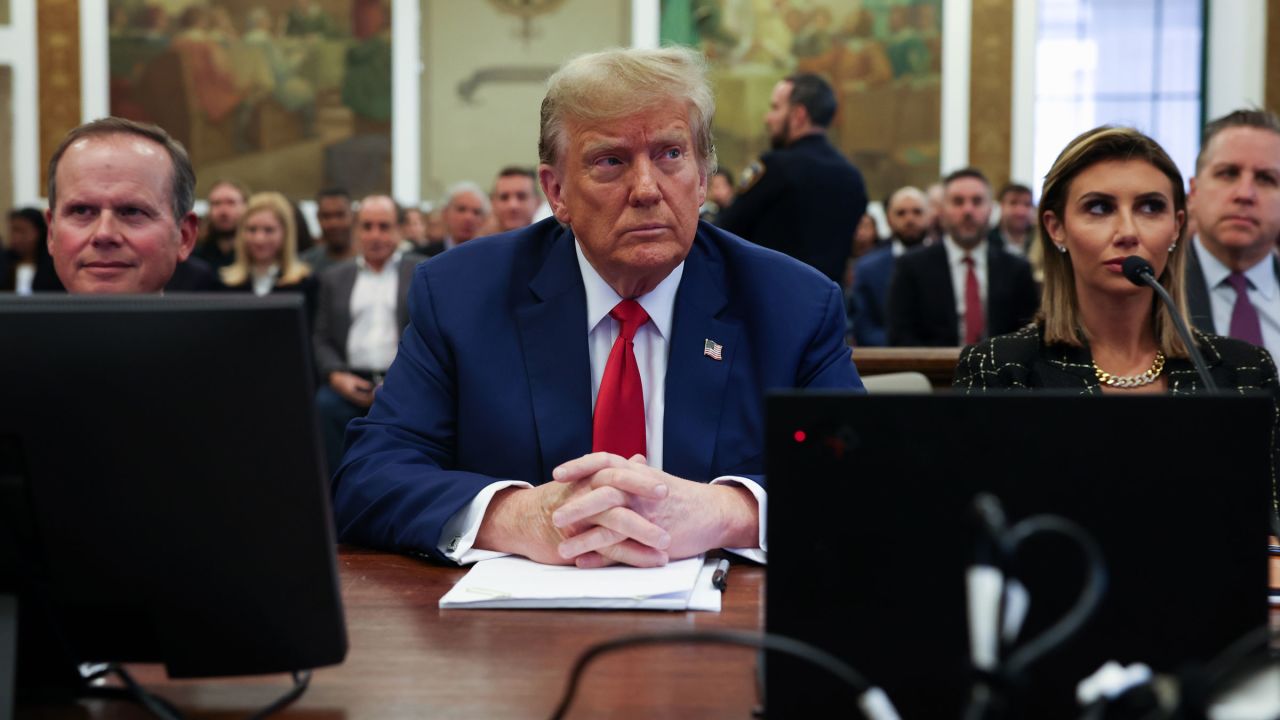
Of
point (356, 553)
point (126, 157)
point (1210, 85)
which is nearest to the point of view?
point (356, 553)

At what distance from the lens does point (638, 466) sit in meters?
1.75

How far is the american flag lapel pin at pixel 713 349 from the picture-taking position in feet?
7.17

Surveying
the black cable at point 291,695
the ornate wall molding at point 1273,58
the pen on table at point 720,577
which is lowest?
the pen on table at point 720,577

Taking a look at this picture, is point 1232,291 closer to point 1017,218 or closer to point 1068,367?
point 1068,367

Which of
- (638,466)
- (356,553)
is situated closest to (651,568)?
(638,466)

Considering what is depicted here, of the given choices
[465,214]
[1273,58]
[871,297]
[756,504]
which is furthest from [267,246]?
[1273,58]

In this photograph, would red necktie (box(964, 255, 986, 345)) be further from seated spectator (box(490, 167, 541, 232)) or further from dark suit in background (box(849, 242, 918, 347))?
seated spectator (box(490, 167, 541, 232))

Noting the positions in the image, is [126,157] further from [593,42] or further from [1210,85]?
[1210,85]

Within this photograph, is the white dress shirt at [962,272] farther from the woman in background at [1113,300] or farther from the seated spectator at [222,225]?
the seated spectator at [222,225]

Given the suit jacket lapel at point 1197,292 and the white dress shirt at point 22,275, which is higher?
the suit jacket lapel at point 1197,292

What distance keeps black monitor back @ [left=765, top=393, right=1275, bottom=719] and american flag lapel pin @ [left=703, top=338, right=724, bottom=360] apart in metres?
1.10

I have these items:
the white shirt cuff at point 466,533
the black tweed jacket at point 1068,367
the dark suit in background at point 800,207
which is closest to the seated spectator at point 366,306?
the dark suit in background at point 800,207

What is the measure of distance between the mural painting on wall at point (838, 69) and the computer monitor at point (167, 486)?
1180 centimetres

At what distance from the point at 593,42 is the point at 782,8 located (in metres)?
1.80
